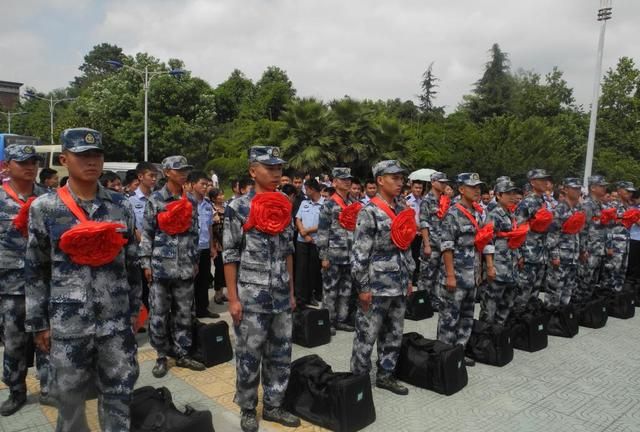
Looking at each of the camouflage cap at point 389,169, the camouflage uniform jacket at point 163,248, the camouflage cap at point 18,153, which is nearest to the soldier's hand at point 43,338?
the camouflage uniform jacket at point 163,248

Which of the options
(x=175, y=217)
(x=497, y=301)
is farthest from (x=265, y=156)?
(x=497, y=301)

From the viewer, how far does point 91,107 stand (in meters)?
33.0

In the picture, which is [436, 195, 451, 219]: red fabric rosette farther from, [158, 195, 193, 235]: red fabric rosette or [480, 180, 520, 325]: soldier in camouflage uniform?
[158, 195, 193, 235]: red fabric rosette

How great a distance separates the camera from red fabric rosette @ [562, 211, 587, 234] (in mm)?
7062

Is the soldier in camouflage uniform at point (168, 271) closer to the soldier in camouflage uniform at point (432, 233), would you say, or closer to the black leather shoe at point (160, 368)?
the black leather shoe at point (160, 368)

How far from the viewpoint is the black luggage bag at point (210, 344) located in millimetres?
4996

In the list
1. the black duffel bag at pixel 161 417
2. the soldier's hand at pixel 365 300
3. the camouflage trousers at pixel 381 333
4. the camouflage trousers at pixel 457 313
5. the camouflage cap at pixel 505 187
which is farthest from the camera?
the camouflage cap at pixel 505 187

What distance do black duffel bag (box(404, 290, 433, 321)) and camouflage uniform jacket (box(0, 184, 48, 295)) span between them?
16.1 ft

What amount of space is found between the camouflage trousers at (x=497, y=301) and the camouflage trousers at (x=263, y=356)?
3.13m

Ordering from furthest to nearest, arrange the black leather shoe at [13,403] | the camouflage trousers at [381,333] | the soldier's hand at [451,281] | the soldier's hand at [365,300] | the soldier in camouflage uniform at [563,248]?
the soldier in camouflage uniform at [563,248], the soldier's hand at [451,281], the camouflage trousers at [381,333], the soldier's hand at [365,300], the black leather shoe at [13,403]

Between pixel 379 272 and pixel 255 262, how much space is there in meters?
1.19

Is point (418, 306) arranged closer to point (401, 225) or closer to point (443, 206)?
point (443, 206)

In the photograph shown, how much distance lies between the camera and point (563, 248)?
7.20 metres

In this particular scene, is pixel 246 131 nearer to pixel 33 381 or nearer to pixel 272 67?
pixel 272 67
